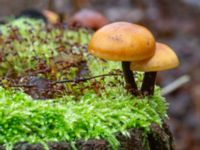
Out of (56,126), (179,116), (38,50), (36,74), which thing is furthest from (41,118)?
(179,116)

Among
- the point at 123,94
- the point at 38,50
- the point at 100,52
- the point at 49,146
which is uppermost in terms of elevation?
the point at 38,50

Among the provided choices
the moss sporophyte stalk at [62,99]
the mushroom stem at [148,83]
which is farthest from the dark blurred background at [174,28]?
the mushroom stem at [148,83]

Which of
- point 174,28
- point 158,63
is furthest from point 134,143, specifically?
point 174,28

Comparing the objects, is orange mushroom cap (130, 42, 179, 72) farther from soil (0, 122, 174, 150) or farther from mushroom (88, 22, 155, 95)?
soil (0, 122, 174, 150)

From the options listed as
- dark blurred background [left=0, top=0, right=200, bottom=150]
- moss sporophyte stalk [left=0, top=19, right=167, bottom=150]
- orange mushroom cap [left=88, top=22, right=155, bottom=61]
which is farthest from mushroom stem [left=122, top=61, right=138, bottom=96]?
dark blurred background [left=0, top=0, right=200, bottom=150]

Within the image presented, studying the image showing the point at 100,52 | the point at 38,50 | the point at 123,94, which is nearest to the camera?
the point at 100,52

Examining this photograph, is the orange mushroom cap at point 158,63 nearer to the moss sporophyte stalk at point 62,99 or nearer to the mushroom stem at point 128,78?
the mushroom stem at point 128,78

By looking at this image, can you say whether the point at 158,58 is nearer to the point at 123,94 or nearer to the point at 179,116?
the point at 123,94
